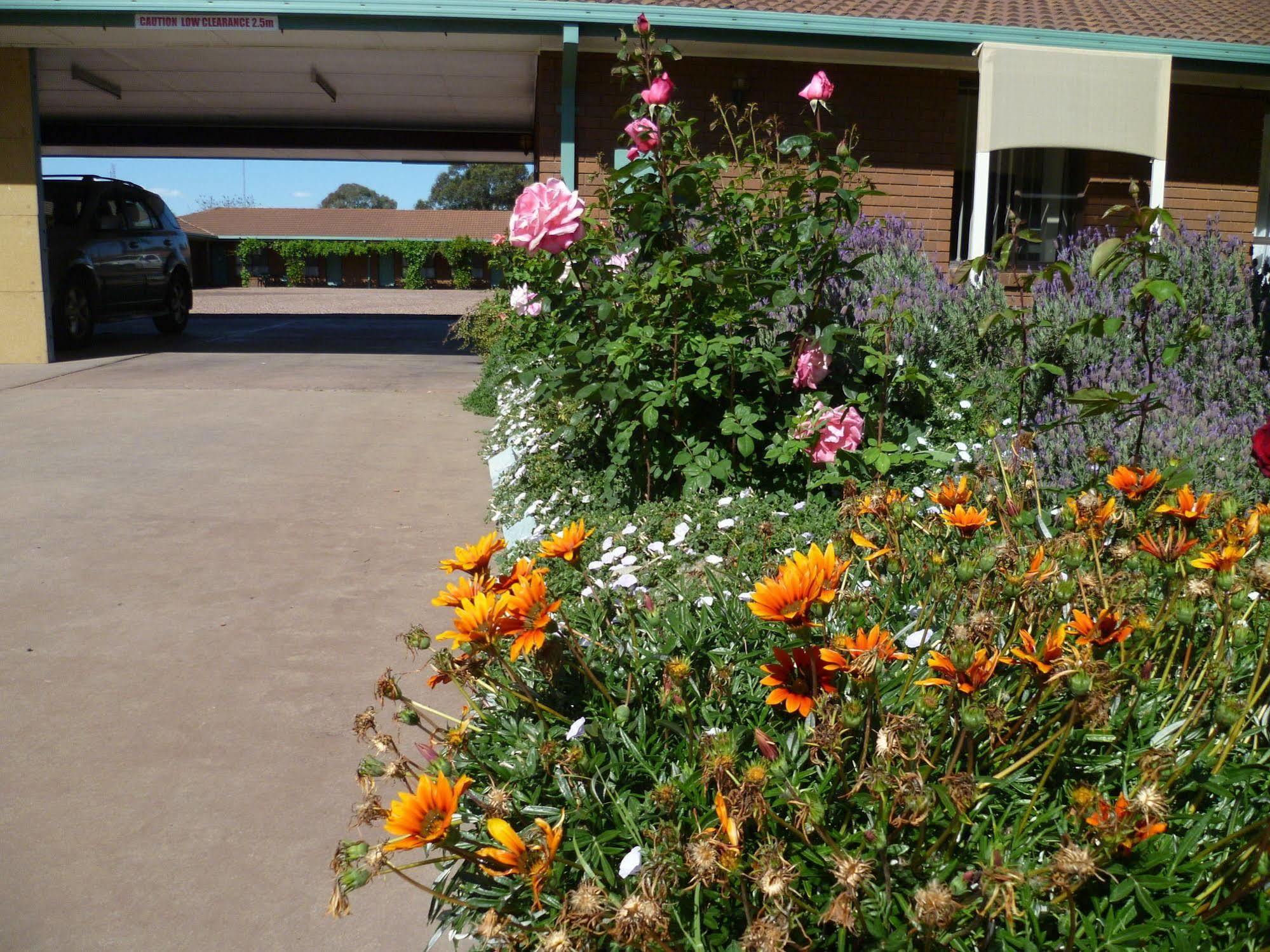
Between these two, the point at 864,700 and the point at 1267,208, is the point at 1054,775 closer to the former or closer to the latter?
the point at 864,700

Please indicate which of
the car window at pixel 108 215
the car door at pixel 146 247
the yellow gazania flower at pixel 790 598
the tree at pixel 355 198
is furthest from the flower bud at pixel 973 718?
the tree at pixel 355 198

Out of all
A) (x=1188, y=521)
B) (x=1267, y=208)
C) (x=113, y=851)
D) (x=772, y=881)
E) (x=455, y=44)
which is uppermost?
(x=455, y=44)

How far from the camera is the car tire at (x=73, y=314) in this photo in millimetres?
13445

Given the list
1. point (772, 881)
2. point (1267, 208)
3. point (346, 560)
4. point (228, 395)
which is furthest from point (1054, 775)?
point (1267, 208)

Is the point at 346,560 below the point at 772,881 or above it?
below

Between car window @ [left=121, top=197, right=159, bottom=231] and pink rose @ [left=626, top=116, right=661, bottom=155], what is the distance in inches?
495

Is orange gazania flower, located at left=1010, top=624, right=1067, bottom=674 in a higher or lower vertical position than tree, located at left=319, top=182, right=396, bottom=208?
lower

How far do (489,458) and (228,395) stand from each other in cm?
417

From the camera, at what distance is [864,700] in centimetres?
183

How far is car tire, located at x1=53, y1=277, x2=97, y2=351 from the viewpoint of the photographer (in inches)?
529

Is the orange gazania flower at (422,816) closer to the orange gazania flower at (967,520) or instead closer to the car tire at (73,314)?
the orange gazania flower at (967,520)

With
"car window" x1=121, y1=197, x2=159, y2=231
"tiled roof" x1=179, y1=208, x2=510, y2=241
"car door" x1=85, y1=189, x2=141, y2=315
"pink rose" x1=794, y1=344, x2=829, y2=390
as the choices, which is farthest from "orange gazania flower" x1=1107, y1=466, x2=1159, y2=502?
"tiled roof" x1=179, y1=208, x2=510, y2=241

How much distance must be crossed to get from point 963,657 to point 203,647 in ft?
10.7

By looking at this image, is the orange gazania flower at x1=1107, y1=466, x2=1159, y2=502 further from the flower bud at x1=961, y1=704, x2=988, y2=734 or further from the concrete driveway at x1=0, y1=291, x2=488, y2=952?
the concrete driveway at x1=0, y1=291, x2=488, y2=952
